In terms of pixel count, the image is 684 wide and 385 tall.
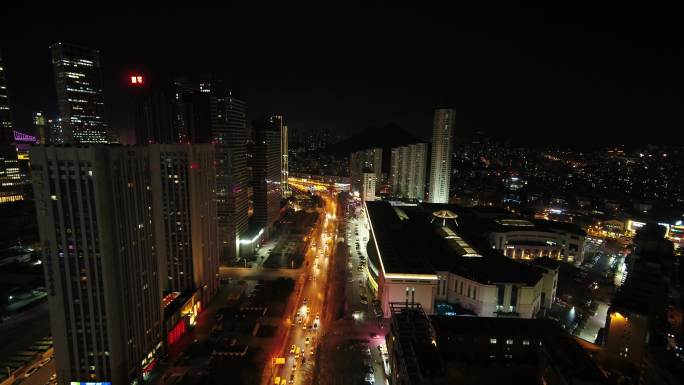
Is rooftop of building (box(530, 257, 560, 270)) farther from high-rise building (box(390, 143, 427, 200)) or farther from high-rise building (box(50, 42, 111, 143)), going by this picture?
high-rise building (box(50, 42, 111, 143))

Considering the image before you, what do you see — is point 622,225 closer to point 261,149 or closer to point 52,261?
point 261,149

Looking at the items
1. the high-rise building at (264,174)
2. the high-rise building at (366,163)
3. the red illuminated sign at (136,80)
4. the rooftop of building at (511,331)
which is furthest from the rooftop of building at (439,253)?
the high-rise building at (366,163)

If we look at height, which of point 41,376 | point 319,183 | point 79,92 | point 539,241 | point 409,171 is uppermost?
point 79,92

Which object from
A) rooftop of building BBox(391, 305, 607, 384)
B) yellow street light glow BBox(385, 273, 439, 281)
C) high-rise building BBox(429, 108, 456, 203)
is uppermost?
high-rise building BBox(429, 108, 456, 203)

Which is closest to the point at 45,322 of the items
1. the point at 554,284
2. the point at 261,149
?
the point at 261,149

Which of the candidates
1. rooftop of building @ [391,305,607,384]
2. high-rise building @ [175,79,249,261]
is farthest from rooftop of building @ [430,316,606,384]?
high-rise building @ [175,79,249,261]

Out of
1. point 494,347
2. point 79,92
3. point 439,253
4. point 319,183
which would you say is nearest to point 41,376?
point 494,347

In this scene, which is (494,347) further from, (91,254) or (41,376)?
(41,376)
